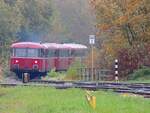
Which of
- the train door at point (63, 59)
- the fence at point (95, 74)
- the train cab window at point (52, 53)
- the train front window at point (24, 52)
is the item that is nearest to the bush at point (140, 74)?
the fence at point (95, 74)

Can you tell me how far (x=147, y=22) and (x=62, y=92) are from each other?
14.5 m

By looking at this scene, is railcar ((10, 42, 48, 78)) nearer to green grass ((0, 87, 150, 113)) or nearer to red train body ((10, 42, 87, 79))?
red train body ((10, 42, 87, 79))

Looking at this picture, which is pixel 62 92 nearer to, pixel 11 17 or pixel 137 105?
pixel 137 105

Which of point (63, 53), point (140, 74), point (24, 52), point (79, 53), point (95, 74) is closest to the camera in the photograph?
point (140, 74)

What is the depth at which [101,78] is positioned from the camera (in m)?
32.5

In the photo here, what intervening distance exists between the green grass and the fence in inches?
458

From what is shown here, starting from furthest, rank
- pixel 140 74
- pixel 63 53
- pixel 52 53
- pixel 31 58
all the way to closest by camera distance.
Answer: pixel 63 53
pixel 52 53
pixel 31 58
pixel 140 74

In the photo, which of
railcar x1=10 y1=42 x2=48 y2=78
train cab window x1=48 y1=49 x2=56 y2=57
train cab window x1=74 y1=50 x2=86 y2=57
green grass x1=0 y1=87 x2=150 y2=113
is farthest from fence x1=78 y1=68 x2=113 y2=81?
train cab window x1=74 y1=50 x2=86 y2=57

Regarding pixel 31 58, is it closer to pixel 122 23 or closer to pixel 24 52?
pixel 24 52

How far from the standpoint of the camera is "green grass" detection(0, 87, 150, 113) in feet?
46.2

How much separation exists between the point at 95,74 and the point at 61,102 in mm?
16429

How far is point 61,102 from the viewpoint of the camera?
52.5ft

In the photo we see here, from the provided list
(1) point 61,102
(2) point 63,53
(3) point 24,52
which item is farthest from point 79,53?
(1) point 61,102

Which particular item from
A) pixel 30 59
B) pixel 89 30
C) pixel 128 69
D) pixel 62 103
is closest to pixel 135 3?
pixel 128 69
